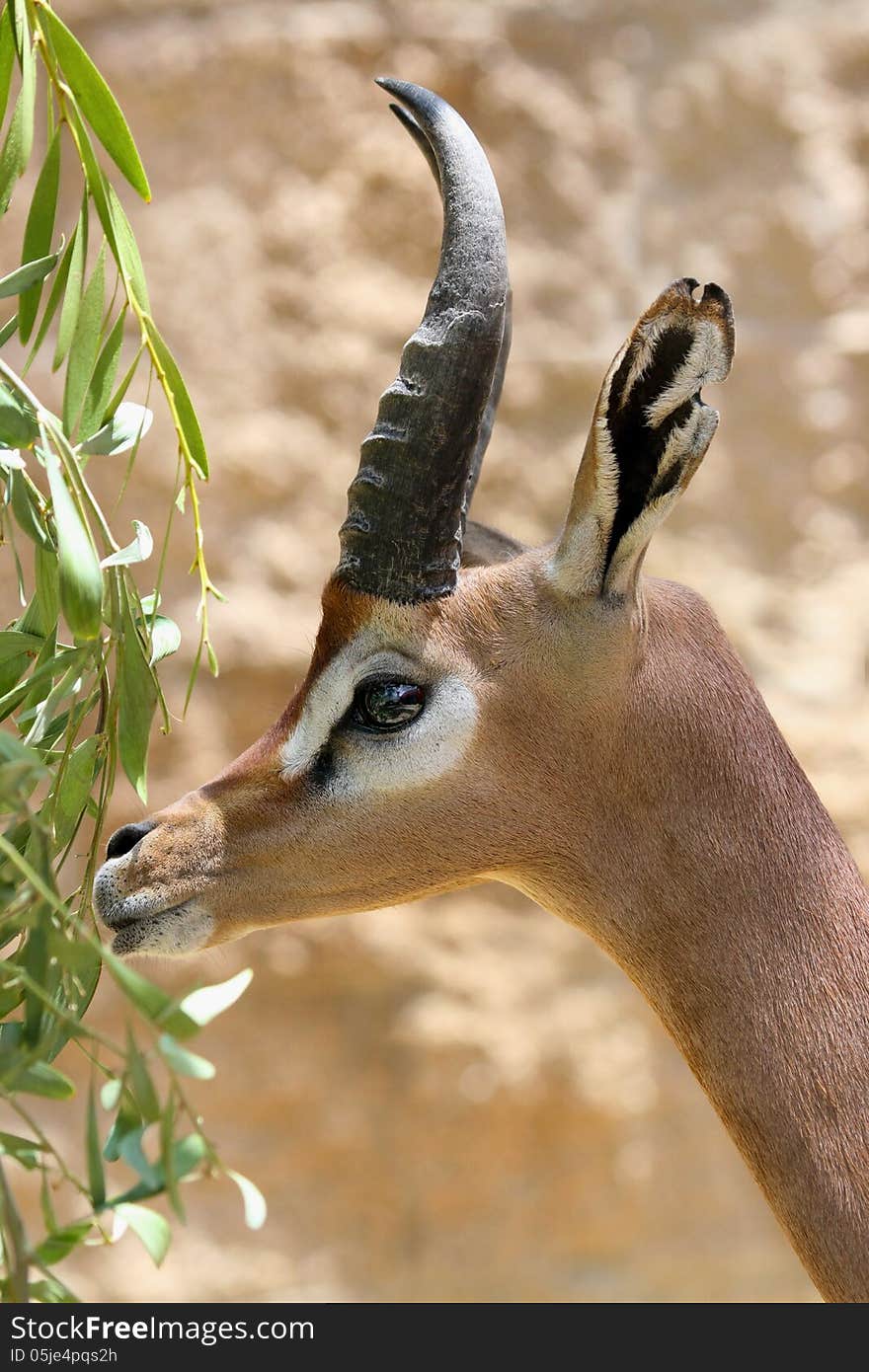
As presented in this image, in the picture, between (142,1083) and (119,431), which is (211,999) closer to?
(142,1083)

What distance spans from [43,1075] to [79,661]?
43 cm

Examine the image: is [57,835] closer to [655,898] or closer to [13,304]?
[655,898]

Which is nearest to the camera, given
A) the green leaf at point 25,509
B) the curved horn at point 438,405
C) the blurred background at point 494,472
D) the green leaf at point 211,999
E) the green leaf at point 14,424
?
the green leaf at point 211,999

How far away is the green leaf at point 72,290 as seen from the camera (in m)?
1.46

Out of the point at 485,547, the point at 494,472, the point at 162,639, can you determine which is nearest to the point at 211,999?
the point at 162,639

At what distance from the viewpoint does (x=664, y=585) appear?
1808 millimetres

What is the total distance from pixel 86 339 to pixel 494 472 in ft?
6.43

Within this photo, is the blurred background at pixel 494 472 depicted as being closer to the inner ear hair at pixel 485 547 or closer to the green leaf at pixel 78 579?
the inner ear hair at pixel 485 547

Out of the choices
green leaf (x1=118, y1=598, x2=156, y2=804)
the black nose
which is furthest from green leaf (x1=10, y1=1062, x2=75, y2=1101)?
the black nose

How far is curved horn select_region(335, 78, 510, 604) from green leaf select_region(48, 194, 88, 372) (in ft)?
1.11

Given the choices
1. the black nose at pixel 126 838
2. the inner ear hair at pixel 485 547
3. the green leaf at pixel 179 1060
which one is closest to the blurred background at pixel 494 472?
the inner ear hair at pixel 485 547

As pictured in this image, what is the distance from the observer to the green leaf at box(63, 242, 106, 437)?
1438 mm

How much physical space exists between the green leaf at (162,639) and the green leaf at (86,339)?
23 cm

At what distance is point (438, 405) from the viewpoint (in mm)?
1576
